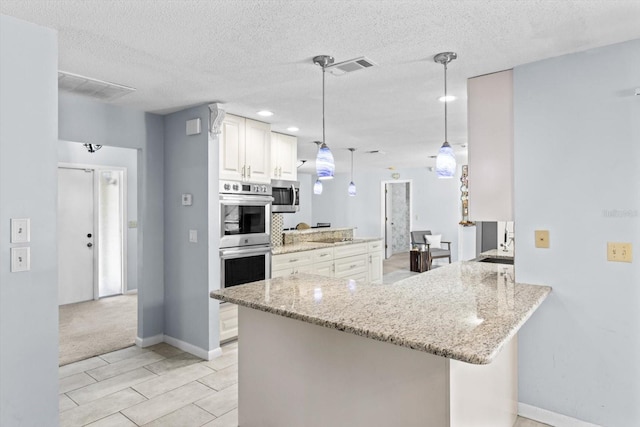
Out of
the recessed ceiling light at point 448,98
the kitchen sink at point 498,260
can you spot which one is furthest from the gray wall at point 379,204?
the recessed ceiling light at point 448,98

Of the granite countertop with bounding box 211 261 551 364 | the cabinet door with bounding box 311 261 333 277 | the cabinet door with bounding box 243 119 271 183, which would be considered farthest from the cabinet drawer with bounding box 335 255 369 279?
the granite countertop with bounding box 211 261 551 364

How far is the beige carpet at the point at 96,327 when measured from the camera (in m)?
3.70

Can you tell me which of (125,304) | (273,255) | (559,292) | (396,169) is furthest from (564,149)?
(396,169)

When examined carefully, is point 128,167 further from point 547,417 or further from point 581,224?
point 547,417

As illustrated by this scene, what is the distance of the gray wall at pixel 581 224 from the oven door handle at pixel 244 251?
7.96 ft

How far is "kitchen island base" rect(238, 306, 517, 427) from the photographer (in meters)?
1.58

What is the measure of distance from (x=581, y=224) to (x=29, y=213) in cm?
305

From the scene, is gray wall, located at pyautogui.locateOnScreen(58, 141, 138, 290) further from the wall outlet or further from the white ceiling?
the wall outlet

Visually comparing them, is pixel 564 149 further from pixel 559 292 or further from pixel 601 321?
pixel 601 321

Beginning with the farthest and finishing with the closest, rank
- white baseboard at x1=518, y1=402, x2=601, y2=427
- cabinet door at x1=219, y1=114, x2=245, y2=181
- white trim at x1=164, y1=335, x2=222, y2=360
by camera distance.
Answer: cabinet door at x1=219, y1=114, x2=245, y2=181 → white trim at x1=164, y1=335, x2=222, y2=360 → white baseboard at x1=518, y1=402, x2=601, y2=427

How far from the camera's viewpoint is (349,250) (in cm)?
547

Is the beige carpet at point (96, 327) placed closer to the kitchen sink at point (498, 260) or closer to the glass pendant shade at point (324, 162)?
the glass pendant shade at point (324, 162)

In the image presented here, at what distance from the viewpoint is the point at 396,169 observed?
9242 mm

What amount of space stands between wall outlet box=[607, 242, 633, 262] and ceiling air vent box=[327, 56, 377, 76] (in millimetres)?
1762
